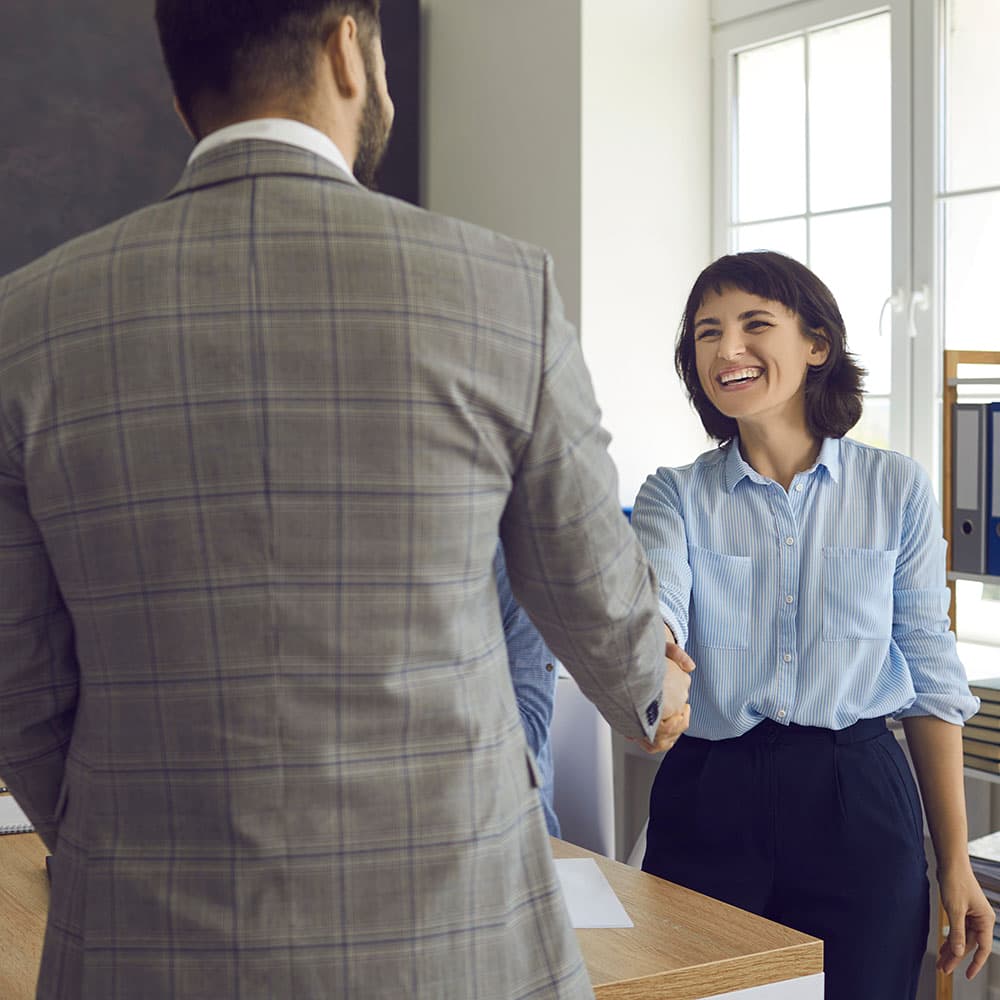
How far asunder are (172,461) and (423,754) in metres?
0.26

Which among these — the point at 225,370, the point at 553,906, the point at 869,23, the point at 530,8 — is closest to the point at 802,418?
the point at 553,906

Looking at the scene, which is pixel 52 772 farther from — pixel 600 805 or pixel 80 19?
pixel 80 19

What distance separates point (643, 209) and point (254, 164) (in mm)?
2700

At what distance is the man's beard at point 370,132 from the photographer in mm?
991

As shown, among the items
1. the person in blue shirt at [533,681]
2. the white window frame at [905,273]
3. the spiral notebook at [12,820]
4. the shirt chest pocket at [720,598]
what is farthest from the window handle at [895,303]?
the spiral notebook at [12,820]

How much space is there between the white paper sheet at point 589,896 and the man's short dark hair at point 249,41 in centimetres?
95

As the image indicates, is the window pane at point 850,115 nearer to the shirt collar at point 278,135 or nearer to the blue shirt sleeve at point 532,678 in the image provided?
the blue shirt sleeve at point 532,678

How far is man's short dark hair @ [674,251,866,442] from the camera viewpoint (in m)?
1.93

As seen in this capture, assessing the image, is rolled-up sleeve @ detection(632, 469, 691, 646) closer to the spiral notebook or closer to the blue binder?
the blue binder

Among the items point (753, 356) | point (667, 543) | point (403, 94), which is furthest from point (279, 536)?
→ point (403, 94)

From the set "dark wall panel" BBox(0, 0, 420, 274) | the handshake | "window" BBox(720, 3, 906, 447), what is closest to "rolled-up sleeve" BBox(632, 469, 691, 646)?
the handshake

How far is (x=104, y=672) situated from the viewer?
918 mm

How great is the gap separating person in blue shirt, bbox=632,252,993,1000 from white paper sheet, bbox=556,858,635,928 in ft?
0.49

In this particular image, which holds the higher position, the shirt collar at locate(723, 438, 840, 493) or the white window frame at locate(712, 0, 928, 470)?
the white window frame at locate(712, 0, 928, 470)
